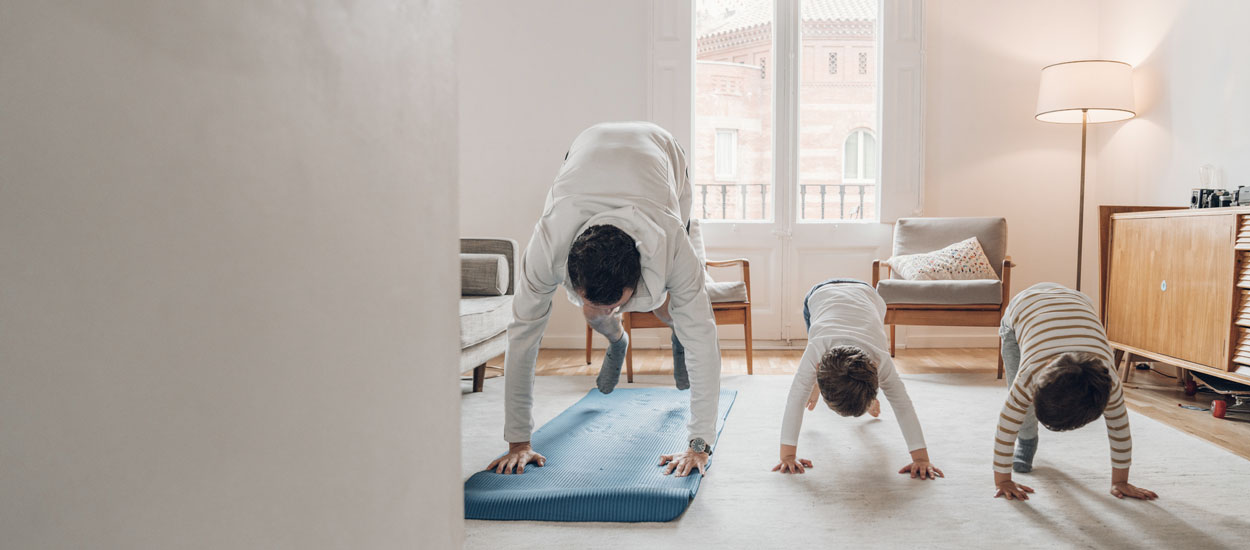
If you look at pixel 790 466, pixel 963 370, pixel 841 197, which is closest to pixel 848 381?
pixel 790 466

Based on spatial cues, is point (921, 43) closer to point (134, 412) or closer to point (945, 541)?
point (945, 541)

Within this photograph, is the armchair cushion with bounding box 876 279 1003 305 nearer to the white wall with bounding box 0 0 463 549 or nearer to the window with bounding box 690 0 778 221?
the window with bounding box 690 0 778 221

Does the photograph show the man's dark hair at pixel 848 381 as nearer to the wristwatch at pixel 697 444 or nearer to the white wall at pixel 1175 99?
the wristwatch at pixel 697 444

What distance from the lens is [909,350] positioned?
4.68m

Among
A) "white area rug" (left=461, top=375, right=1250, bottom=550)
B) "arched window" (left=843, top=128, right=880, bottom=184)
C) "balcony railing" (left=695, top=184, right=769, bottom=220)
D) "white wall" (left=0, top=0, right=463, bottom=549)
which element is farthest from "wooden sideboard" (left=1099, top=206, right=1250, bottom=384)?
"white wall" (left=0, top=0, right=463, bottom=549)

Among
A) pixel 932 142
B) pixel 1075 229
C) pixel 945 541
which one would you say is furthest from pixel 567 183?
pixel 1075 229

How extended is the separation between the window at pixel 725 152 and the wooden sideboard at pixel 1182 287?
218cm

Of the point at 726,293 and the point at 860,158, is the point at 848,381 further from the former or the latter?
the point at 860,158

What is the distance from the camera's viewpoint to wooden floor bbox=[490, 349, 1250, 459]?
261 centimetres

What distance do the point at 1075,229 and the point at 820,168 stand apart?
67.9 inches

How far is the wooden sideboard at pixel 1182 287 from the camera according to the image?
2.73m

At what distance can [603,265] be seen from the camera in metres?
1.65

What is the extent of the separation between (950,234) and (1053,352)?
266cm

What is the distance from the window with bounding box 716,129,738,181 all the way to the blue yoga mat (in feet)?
8.07
